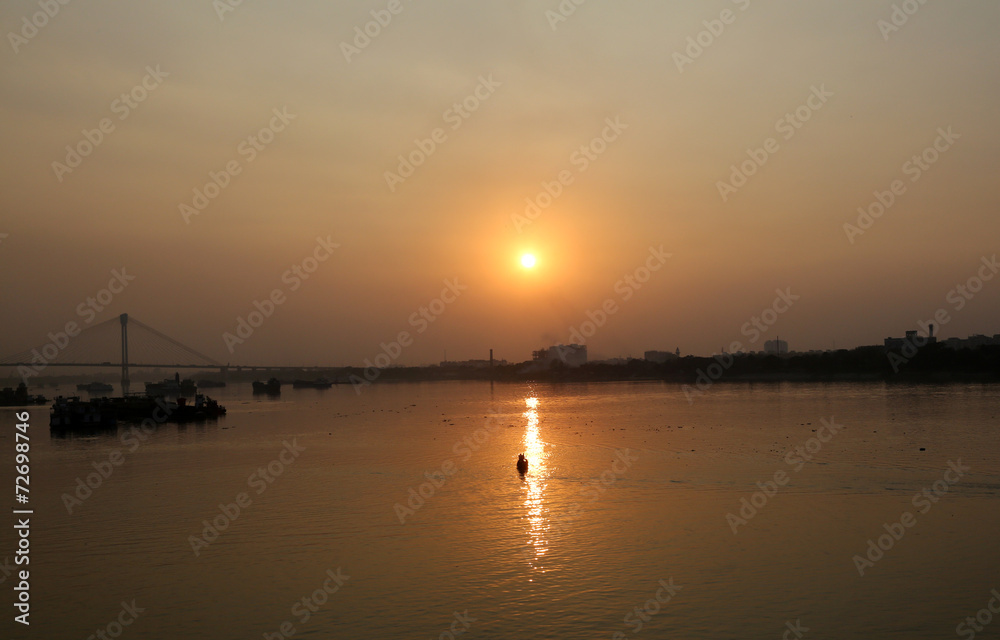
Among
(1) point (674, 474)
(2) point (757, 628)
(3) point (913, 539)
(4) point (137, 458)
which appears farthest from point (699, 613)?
(4) point (137, 458)

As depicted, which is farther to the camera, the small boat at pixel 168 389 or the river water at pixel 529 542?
the small boat at pixel 168 389

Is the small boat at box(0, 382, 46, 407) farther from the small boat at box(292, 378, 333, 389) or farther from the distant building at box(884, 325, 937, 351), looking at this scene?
the distant building at box(884, 325, 937, 351)

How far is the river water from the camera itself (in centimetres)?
1379

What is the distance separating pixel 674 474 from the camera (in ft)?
94.4

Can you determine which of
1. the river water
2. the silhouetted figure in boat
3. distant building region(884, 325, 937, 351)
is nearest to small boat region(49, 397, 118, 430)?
the river water

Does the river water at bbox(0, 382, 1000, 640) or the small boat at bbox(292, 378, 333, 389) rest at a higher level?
the river water at bbox(0, 382, 1000, 640)

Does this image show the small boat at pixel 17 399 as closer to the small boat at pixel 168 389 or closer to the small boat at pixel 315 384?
the small boat at pixel 168 389

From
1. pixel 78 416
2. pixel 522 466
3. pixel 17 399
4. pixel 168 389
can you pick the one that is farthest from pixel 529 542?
pixel 168 389

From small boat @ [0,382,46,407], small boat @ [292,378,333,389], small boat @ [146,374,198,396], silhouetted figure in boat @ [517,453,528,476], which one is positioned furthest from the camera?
small boat @ [292,378,333,389]

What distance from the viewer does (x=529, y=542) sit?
61.6ft

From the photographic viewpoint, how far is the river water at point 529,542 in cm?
1379

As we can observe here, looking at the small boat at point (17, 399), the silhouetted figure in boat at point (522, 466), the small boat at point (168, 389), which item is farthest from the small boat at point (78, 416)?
the small boat at point (168, 389)

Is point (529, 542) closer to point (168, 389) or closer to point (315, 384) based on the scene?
point (168, 389)

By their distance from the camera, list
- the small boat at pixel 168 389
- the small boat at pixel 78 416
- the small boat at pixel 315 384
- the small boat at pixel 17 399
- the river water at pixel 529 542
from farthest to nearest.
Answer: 1. the small boat at pixel 315 384
2. the small boat at pixel 168 389
3. the small boat at pixel 17 399
4. the small boat at pixel 78 416
5. the river water at pixel 529 542
